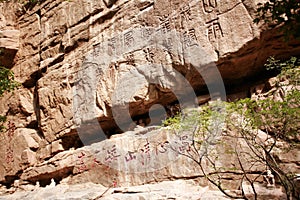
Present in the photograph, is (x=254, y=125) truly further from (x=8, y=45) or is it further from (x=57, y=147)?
(x=8, y=45)

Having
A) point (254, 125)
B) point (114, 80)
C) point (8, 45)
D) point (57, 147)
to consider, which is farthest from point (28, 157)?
point (254, 125)

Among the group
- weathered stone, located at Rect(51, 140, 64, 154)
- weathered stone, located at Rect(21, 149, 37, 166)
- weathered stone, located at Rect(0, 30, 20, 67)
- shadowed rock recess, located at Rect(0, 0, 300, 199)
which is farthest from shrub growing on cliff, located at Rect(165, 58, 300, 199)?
weathered stone, located at Rect(0, 30, 20, 67)

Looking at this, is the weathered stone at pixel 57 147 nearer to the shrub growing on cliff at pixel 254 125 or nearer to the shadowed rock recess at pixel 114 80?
the shadowed rock recess at pixel 114 80

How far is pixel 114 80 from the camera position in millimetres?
8617

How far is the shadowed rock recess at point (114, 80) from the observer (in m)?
7.21

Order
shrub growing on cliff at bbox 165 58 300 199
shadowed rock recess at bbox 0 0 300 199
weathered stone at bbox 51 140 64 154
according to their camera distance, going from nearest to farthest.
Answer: shrub growing on cliff at bbox 165 58 300 199 < shadowed rock recess at bbox 0 0 300 199 < weathered stone at bbox 51 140 64 154

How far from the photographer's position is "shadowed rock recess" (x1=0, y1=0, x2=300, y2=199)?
721cm

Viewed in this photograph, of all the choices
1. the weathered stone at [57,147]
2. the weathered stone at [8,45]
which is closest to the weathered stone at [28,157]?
the weathered stone at [57,147]

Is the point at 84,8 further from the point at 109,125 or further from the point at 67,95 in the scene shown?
the point at 109,125

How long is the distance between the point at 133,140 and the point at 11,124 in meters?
4.97

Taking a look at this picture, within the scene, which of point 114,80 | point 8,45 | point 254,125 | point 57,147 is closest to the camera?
point 254,125

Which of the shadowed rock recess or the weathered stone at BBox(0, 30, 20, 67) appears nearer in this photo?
the shadowed rock recess

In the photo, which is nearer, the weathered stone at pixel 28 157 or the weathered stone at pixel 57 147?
the weathered stone at pixel 57 147

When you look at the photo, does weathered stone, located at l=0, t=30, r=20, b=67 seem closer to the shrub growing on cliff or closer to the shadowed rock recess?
the shadowed rock recess
